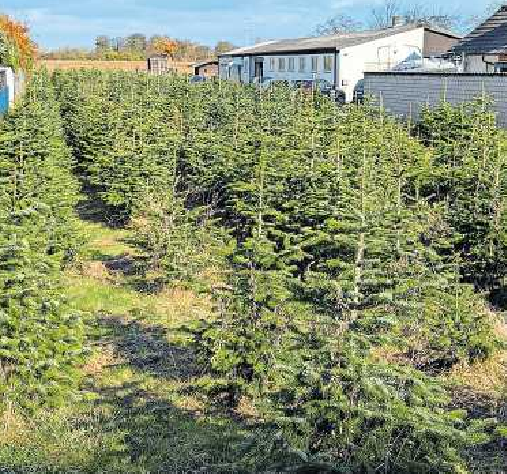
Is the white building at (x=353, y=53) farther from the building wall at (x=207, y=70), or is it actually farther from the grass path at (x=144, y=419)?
the grass path at (x=144, y=419)

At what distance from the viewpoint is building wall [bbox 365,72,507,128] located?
64.4 feet

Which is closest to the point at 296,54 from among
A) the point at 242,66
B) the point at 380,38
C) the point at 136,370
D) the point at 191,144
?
the point at 380,38

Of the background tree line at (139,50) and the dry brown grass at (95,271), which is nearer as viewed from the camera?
the dry brown grass at (95,271)

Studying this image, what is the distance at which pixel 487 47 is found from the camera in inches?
1090

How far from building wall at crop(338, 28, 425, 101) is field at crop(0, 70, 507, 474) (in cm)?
2900

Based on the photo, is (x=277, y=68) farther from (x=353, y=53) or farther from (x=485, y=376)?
(x=485, y=376)

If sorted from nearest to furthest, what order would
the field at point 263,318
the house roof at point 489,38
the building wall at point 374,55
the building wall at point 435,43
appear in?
the field at point 263,318 < the house roof at point 489,38 < the building wall at point 374,55 < the building wall at point 435,43

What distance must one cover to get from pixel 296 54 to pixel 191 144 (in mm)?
33049

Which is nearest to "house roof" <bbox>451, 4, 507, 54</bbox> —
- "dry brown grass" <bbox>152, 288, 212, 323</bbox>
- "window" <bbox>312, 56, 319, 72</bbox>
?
"window" <bbox>312, 56, 319, 72</bbox>

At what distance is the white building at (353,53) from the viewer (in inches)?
1612

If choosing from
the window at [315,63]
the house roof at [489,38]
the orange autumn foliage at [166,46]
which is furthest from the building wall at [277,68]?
the orange autumn foliage at [166,46]

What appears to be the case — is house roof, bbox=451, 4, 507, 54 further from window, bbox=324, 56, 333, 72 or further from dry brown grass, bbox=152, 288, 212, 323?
dry brown grass, bbox=152, 288, 212, 323

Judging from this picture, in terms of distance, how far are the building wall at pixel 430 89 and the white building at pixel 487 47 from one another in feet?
14.7

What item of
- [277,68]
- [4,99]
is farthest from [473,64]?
[277,68]
